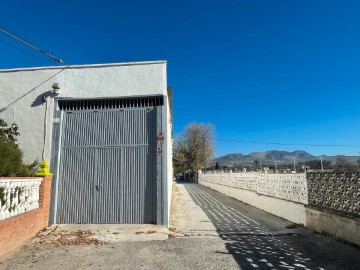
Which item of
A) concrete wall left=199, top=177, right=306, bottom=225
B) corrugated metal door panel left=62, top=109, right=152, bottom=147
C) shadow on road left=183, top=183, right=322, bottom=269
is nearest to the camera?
shadow on road left=183, top=183, right=322, bottom=269

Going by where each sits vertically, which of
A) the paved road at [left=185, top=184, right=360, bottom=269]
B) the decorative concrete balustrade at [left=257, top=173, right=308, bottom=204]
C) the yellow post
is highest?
the yellow post

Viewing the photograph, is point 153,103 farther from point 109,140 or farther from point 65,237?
point 65,237

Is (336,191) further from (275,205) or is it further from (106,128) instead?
(106,128)

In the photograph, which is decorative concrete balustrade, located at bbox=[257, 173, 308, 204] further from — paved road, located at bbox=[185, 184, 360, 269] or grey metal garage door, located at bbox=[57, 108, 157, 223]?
grey metal garage door, located at bbox=[57, 108, 157, 223]

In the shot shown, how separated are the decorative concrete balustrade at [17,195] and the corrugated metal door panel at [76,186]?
1264 millimetres

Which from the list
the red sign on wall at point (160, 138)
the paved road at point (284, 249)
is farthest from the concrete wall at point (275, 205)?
the red sign on wall at point (160, 138)

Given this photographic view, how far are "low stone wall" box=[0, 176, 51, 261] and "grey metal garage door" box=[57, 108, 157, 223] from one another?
0.81m

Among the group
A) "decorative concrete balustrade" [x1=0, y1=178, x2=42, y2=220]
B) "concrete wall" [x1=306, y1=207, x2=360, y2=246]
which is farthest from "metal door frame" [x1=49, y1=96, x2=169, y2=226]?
"concrete wall" [x1=306, y1=207, x2=360, y2=246]

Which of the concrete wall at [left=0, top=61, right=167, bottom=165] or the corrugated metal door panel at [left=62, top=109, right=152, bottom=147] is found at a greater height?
the concrete wall at [left=0, top=61, right=167, bottom=165]

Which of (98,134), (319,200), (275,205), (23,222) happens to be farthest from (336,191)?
(23,222)

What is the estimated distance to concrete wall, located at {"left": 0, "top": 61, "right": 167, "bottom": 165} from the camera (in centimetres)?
961

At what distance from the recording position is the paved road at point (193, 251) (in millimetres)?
5676

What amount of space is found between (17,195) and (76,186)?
2604 millimetres

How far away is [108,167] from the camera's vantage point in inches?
367
